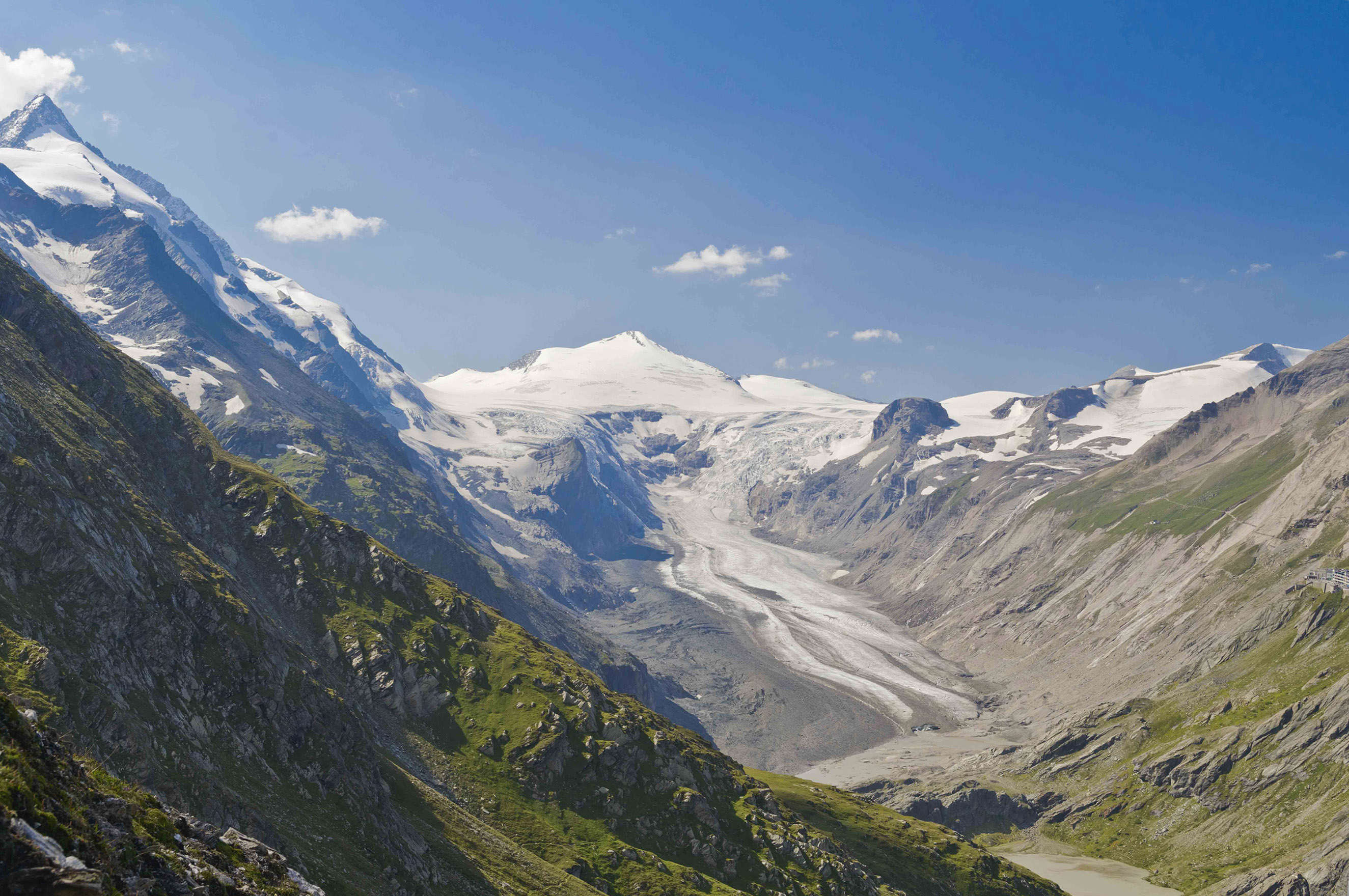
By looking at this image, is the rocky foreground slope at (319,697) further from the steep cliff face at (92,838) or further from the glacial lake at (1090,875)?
the glacial lake at (1090,875)

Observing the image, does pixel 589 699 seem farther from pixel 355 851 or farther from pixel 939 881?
pixel 939 881

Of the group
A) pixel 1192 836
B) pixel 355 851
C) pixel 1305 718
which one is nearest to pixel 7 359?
pixel 355 851

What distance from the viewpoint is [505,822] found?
9725 centimetres

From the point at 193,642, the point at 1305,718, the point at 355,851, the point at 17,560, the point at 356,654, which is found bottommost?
the point at 1305,718

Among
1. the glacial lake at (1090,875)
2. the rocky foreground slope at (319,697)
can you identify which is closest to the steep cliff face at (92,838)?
the rocky foreground slope at (319,697)

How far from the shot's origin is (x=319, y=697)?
85188 mm

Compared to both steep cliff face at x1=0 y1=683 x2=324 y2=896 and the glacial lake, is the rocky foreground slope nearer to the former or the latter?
steep cliff face at x1=0 y1=683 x2=324 y2=896

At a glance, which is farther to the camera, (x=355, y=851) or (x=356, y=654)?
(x=356, y=654)

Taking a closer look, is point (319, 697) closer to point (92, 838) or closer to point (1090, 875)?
point (92, 838)

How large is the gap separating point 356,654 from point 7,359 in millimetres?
56416

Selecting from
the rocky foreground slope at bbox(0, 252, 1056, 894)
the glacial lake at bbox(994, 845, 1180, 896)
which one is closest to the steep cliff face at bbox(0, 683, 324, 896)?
the rocky foreground slope at bbox(0, 252, 1056, 894)

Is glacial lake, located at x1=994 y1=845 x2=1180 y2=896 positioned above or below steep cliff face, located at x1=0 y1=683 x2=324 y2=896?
below

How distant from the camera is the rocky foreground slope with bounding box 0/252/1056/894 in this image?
2675 inches

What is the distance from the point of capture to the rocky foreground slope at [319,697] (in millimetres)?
67938
